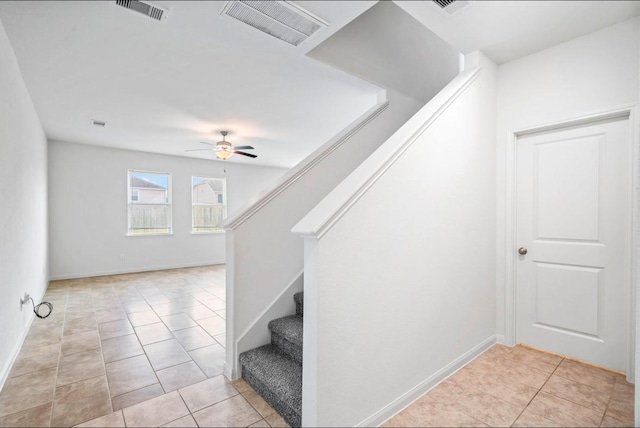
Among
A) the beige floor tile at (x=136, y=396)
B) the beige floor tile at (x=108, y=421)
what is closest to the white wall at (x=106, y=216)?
the beige floor tile at (x=136, y=396)

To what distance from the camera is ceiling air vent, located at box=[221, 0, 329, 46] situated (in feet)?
6.73

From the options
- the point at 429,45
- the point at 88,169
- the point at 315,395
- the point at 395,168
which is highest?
the point at 429,45

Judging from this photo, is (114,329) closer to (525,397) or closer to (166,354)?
(166,354)

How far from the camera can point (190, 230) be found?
7.22 meters

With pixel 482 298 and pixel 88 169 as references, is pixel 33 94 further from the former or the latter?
pixel 482 298

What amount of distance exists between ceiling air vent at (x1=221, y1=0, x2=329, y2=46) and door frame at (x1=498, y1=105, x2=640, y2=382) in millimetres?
2035

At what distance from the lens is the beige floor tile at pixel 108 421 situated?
181 cm

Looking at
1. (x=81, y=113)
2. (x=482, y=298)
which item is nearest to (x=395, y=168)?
(x=482, y=298)

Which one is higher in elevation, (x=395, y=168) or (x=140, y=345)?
(x=395, y=168)

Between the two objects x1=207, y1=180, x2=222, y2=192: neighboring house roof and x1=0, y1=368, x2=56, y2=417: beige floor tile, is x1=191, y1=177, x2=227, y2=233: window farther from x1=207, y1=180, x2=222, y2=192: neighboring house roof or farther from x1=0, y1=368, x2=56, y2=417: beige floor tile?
x1=0, y1=368, x2=56, y2=417: beige floor tile

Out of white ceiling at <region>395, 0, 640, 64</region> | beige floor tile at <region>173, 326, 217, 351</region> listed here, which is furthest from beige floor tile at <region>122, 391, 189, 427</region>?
white ceiling at <region>395, 0, 640, 64</region>

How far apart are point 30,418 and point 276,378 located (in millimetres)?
1534

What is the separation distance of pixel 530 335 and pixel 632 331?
2.34 ft

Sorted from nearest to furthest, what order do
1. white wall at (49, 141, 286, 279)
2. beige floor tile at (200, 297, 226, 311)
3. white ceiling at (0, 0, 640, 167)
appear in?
white ceiling at (0, 0, 640, 167)
beige floor tile at (200, 297, 226, 311)
white wall at (49, 141, 286, 279)
